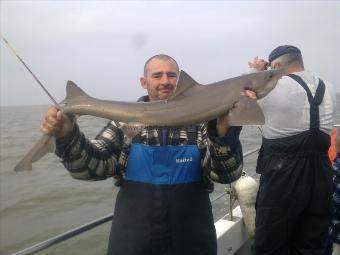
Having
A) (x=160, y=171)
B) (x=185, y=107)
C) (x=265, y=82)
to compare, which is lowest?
(x=160, y=171)

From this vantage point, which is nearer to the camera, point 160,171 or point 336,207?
point 160,171

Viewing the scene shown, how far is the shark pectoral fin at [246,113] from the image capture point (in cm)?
268

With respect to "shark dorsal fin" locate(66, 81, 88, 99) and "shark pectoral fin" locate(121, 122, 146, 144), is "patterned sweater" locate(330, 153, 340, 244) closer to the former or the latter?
"shark pectoral fin" locate(121, 122, 146, 144)

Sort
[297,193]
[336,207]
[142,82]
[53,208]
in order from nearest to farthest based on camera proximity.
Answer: [142,82]
[297,193]
[336,207]
[53,208]

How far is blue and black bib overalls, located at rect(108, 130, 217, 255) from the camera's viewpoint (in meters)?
2.91

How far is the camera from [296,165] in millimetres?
4086

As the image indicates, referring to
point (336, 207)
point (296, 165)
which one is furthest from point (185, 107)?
point (336, 207)

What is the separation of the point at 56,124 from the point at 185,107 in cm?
94

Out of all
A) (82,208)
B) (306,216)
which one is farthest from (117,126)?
(82,208)

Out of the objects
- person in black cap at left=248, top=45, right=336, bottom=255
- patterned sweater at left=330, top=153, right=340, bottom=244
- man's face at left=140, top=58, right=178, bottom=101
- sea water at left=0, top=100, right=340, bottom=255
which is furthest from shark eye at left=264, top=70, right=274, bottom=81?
Answer: sea water at left=0, top=100, right=340, bottom=255

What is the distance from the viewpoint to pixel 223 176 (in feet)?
9.56

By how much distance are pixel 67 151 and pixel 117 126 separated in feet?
1.65

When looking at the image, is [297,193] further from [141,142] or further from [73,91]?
[73,91]

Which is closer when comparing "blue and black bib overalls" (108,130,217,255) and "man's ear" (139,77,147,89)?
"blue and black bib overalls" (108,130,217,255)
